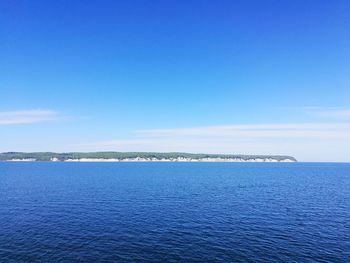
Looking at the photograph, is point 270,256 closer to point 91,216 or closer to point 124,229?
point 124,229

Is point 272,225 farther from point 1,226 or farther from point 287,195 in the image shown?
point 1,226

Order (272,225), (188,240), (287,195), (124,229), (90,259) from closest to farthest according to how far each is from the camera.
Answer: (90,259)
(188,240)
(124,229)
(272,225)
(287,195)

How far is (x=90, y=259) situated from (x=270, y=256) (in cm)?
2708

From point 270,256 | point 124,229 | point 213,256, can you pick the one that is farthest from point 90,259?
point 270,256

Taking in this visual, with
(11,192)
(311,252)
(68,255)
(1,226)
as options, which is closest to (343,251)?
(311,252)

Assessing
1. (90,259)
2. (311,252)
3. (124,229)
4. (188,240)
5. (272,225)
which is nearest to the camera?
(90,259)

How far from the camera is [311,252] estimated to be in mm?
41500

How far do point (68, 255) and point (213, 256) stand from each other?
22025 mm

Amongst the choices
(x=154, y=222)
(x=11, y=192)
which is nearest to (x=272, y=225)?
(x=154, y=222)

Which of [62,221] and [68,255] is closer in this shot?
[68,255]

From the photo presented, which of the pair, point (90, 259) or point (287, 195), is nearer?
point (90, 259)

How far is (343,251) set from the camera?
42188mm

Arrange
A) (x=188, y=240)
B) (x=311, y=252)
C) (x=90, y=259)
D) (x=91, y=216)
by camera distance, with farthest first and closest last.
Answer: (x=91, y=216)
(x=188, y=240)
(x=311, y=252)
(x=90, y=259)

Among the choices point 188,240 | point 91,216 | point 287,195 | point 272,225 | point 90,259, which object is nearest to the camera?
point 90,259
